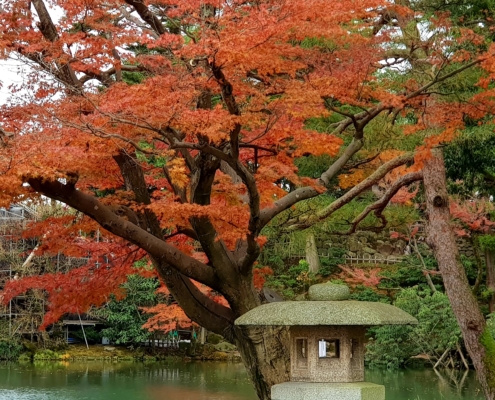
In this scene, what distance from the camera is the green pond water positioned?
15.3 m

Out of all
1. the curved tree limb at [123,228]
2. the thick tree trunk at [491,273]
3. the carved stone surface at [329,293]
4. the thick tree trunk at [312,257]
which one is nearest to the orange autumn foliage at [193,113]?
the curved tree limb at [123,228]

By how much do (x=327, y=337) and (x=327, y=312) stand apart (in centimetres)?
40

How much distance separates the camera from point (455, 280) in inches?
396

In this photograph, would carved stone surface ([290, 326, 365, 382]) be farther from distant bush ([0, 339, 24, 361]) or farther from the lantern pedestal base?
distant bush ([0, 339, 24, 361])

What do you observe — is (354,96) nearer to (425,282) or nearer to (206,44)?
(206,44)

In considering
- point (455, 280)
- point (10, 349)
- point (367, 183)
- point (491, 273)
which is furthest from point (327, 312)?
point (10, 349)

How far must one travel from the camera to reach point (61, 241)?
32.7 ft

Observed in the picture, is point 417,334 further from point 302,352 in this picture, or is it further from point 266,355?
point 302,352

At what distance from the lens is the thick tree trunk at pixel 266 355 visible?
900 cm

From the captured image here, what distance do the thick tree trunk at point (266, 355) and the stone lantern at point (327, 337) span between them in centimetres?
214

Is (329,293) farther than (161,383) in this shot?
No

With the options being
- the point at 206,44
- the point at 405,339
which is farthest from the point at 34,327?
the point at 206,44

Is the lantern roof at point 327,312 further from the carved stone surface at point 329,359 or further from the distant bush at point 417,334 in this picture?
the distant bush at point 417,334

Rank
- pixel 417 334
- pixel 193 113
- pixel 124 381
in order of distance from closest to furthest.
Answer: pixel 193 113 < pixel 417 334 < pixel 124 381
